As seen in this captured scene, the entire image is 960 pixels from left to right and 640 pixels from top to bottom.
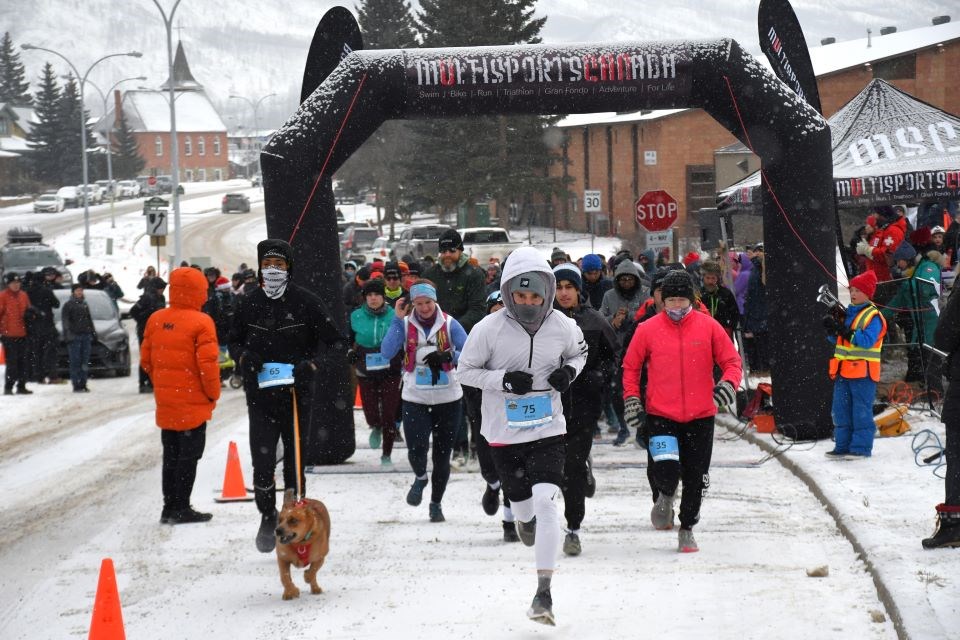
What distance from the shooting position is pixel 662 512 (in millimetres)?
8680

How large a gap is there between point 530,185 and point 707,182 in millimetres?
7196

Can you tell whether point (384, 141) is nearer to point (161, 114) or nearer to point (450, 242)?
point (450, 242)

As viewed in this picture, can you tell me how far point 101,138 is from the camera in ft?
523

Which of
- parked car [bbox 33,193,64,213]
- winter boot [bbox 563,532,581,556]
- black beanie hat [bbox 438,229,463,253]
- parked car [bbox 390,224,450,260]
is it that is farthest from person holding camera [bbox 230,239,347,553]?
parked car [bbox 33,193,64,213]

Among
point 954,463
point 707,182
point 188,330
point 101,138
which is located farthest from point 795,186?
point 101,138

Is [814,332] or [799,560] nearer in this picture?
[799,560]

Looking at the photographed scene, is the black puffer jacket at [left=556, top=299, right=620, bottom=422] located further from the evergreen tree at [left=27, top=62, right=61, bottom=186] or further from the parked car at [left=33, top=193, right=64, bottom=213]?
the evergreen tree at [left=27, top=62, right=61, bottom=186]

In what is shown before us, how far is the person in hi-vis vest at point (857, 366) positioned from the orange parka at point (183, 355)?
5.36m

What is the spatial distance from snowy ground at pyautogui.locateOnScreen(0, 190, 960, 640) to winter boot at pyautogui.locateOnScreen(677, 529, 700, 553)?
84 millimetres

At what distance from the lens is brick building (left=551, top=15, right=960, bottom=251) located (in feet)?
146

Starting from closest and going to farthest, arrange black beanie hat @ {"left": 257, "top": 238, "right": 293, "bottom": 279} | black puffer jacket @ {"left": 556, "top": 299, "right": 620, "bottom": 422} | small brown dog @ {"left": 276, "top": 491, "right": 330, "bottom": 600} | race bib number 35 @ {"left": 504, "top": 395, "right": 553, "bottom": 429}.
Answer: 1. race bib number 35 @ {"left": 504, "top": 395, "right": 553, "bottom": 429}
2. small brown dog @ {"left": 276, "top": 491, "right": 330, "bottom": 600}
3. black puffer jacket @ {"left": 556, "top": 299, "right": 620, "bottom": 422}
4. black beanie hat @ {"left": 257, "top": 238, "right": 293, "bottom": 279}

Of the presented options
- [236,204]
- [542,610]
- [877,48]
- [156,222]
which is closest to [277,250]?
[542,610]

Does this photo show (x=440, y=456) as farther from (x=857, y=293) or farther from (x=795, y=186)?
(x=795, y=186)

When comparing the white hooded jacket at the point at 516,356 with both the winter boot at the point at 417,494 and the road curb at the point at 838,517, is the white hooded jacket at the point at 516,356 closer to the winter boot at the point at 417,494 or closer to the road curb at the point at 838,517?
the road curb at the point at 838,517
